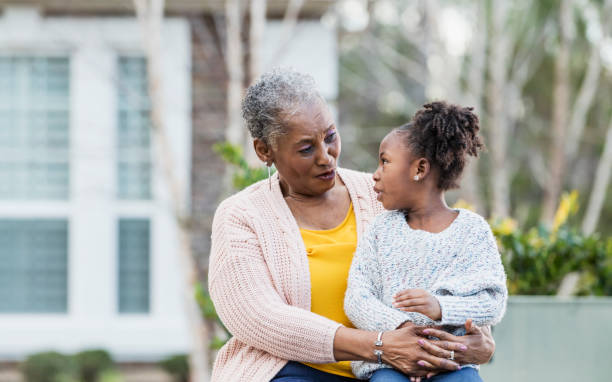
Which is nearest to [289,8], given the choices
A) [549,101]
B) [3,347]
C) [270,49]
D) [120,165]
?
[270,49]

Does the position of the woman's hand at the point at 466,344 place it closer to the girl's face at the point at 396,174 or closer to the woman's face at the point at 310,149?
the girl's face at the point at 396,174

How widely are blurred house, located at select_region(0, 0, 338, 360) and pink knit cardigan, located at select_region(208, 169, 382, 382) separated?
3.94 meters

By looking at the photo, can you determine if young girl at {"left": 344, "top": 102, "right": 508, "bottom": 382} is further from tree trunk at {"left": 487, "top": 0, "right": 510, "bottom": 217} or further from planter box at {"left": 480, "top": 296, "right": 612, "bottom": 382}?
tree trunk at {"left": 487, "top": 0, "right": 510, "bottom": 217}

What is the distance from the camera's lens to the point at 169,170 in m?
5.69

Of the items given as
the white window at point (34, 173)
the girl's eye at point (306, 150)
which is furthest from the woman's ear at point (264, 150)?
the white window at point (34, 173)

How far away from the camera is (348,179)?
9.17 feet

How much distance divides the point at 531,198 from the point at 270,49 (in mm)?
10341

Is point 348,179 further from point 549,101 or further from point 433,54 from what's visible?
point 549,101

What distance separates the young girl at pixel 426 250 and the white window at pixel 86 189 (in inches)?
166

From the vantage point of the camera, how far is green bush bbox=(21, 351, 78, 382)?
6.36m

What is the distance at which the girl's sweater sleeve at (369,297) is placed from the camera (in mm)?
2303

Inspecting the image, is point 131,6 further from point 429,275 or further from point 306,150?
point 429,275

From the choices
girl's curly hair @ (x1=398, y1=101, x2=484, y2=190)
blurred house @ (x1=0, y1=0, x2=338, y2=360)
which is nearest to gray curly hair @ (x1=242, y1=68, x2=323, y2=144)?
girl's curly hair @ (x1=398, y1=101, x2=484, y2=190)

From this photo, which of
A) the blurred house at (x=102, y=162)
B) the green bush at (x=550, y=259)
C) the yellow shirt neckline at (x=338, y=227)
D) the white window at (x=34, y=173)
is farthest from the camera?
the white window at (x=34, y=173)
